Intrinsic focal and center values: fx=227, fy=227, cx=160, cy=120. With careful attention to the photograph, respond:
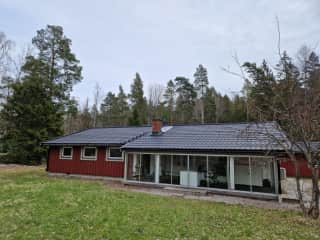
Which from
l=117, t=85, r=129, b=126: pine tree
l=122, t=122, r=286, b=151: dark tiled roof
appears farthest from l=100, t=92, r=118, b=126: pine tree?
l=122, t=122, r=286, b=151: dark tiled roof

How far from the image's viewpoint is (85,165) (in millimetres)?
15711

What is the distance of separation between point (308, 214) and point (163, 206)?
15.1ft

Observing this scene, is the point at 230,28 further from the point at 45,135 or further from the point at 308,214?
the point at 45,135

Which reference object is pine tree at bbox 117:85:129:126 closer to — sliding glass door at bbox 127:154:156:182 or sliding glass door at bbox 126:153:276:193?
sliding glass door at bbox 127:154:156:182

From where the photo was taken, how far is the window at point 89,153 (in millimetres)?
15603

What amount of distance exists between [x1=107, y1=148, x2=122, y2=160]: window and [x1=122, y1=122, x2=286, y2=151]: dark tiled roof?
133 cm

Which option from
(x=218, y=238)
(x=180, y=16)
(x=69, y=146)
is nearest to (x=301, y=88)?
(x=218, y=238)

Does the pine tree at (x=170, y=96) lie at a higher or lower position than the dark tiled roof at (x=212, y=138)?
higher

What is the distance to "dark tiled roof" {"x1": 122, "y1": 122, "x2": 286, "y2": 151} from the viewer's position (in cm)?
1088

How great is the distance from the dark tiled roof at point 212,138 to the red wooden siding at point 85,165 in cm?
216

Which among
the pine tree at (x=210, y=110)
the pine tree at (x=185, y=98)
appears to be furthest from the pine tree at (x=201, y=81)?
the pine tree at (x=210, y=110)

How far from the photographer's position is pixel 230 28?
11.7 meters

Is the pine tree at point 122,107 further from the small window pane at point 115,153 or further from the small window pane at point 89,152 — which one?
the small window pane at point 115,153

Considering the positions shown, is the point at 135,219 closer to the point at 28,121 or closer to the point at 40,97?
the point at 28,121
